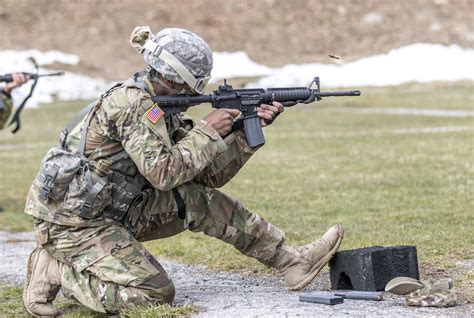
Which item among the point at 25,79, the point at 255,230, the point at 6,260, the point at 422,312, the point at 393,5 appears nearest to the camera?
the point at 422,312

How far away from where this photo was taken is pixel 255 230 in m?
7.18

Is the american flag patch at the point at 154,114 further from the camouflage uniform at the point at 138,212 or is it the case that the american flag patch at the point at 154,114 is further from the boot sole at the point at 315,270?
the boot sole at the point at 315,270

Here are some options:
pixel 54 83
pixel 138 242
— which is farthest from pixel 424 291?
pixel 54 83

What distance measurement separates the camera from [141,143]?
6375 millimetres

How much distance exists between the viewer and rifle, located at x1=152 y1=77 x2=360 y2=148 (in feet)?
22.1

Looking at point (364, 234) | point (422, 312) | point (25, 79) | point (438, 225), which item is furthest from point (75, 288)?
point (25, 79)

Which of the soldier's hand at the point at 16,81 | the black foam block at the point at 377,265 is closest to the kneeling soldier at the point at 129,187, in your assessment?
the black foam block at the point at 377,265

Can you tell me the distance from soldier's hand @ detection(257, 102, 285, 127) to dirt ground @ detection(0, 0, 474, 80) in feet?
123

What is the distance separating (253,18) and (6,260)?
41.6 meters

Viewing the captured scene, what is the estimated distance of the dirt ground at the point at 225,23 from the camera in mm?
46250

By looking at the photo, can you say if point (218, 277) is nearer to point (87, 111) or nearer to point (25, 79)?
point (87, 111)

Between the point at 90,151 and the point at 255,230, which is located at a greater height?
the point at 90,151

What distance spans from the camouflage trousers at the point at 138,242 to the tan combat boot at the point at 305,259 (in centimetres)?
9

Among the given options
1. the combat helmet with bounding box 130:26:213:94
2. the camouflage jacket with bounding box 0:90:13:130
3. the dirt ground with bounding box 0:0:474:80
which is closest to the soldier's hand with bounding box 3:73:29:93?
the camouflage jacket with bounding box 0:90:13:130
